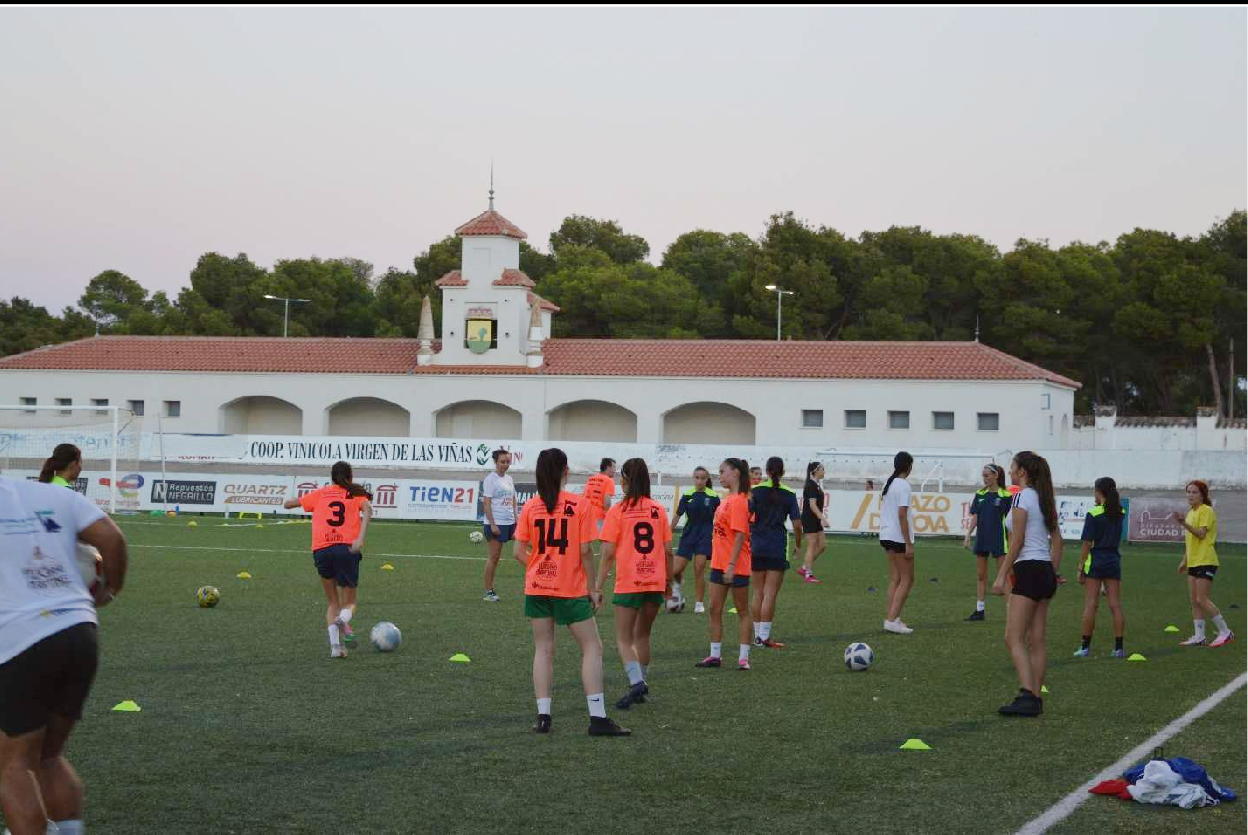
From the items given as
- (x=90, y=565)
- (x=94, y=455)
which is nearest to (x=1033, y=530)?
(x=90, y=565)

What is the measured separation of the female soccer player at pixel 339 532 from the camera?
1274 cm

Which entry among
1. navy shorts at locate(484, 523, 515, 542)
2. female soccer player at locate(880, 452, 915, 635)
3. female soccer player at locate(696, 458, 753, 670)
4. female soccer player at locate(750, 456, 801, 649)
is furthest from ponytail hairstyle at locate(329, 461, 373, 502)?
female soccer player at locate(880, 452, 915, 635)

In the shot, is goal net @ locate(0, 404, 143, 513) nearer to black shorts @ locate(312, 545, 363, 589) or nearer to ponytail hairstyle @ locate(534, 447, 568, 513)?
black shorts @ locate(312, 545, 363, 589)

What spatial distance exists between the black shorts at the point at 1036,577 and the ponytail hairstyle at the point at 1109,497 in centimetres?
345

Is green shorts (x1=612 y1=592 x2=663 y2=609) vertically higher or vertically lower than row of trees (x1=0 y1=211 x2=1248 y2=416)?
lower

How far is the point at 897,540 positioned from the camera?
50.0 ft

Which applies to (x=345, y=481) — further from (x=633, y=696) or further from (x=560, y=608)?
(x=560, y=608)

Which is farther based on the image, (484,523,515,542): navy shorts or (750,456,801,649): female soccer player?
(484,523,515,542): navy shorts

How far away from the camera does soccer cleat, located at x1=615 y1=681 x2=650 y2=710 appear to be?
1036 centimetres

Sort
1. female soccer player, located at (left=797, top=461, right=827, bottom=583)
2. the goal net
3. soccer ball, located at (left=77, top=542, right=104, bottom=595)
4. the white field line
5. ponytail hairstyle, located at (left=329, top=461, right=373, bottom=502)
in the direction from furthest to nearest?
the goal net
female soccer player, located at (left=797, top=461, right=827, bottom=583)
ponytail hairstyle, located at (left=329, top=461, right=373, bottom=502)
the white field line
soccer ball, located at (left=77, top=542, right=104, bottom=595)

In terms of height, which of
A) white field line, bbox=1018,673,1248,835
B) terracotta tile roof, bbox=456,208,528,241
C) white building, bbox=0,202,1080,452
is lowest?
white field line, bbox=1018,673,1248,835

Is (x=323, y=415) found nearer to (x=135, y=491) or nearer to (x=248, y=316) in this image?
(x=135, y=491)

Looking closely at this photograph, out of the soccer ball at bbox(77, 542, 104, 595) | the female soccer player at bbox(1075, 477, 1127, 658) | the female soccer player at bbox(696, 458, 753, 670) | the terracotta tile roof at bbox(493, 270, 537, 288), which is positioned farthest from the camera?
the terracotta tile roof at bbox(493, 270, 537, 288)

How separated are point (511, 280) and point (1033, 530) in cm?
5178
